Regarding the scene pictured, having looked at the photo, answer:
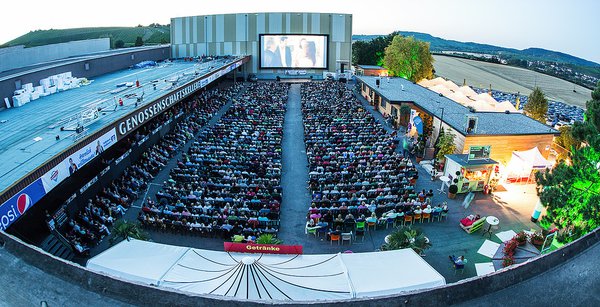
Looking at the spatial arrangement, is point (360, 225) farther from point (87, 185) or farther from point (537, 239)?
point (87, 185)

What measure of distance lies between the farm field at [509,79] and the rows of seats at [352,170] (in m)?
56.8

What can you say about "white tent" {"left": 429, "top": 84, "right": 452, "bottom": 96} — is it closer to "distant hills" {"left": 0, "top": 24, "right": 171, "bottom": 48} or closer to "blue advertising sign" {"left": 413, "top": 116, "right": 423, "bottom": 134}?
"blue advertising sign" {"left": 413, "top": 116, "right": 423, "bottom": 134}

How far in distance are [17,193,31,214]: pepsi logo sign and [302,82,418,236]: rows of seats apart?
342 inches

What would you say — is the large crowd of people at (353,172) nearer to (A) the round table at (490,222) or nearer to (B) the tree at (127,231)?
(A) the round table at (490,222)

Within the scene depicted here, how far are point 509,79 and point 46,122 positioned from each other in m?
95.6

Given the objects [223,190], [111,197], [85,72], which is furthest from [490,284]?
[85,72]

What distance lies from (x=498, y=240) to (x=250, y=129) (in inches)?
641

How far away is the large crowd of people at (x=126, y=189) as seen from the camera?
40.6 ft

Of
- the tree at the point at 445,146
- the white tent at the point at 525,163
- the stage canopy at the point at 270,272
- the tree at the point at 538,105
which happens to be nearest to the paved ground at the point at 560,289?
the stage canopy at the point at 270,272

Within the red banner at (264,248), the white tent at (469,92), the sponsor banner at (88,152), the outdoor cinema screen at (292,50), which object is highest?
the outdoor cinema screen at (292,50)

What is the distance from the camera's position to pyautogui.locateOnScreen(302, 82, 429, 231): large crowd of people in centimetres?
1433

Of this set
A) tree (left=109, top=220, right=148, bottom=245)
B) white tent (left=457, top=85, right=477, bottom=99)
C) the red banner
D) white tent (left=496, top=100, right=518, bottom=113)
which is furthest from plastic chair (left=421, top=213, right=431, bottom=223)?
white tent (left=457, top=85, right=477, bottom=99)

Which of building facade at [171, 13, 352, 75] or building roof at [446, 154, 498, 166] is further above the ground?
building facade at [171, 13, 352, 75]

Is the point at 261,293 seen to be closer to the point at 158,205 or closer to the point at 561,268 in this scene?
the point at 561,268
